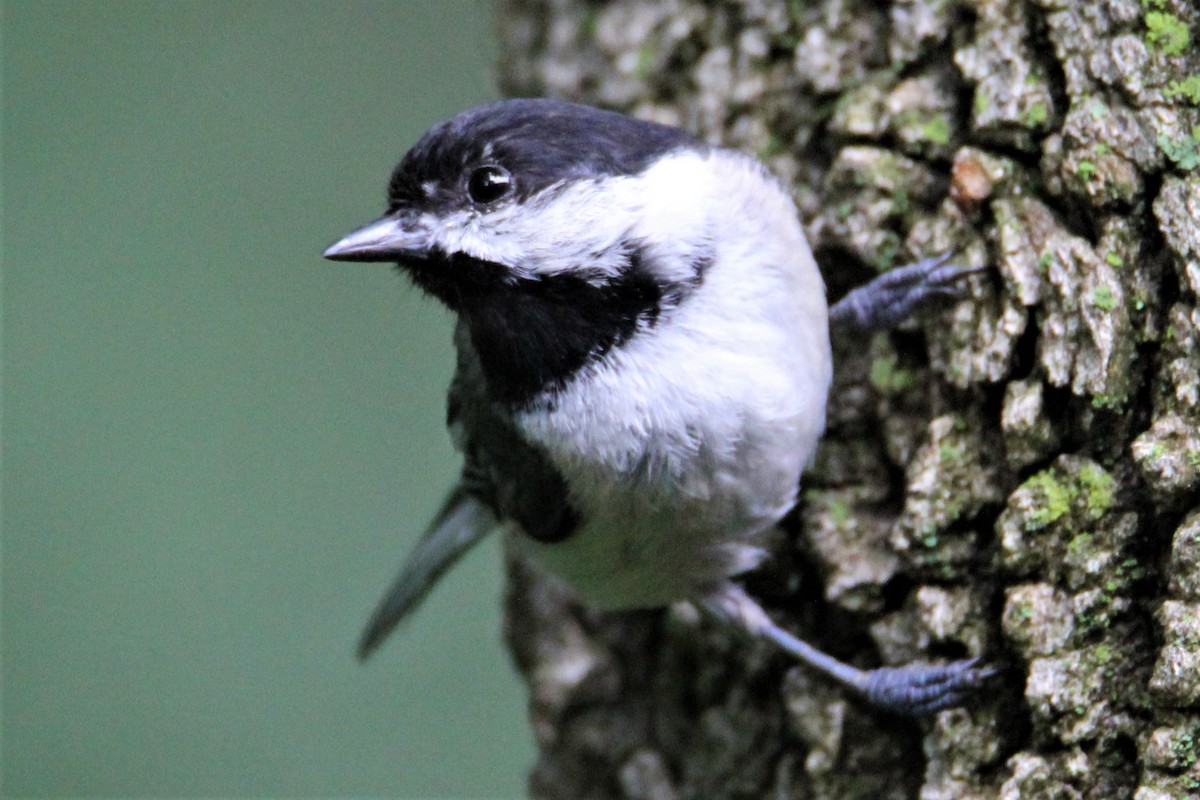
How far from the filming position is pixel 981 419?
205 cm

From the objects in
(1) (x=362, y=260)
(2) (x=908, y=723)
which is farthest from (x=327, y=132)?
(2) (x=908, y=723)

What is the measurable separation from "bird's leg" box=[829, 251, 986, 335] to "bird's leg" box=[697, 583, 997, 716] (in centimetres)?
60

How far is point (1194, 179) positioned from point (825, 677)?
3.63 ft

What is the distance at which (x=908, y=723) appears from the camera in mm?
2143

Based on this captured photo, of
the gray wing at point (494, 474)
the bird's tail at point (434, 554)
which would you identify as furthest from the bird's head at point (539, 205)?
the bird's tail at point (434, 554)

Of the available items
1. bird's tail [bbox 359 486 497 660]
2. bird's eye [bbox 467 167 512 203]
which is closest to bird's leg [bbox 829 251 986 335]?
bird's eye [bbox 467 167 512 203]

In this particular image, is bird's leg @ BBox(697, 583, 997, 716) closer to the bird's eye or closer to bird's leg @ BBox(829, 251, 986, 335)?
bird's leg @ BBox(829, 251, 986, 335)

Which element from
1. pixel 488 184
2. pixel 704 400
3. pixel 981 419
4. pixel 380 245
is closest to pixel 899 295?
pixel 981 419

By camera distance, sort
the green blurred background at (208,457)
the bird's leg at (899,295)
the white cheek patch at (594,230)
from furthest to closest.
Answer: the green blurred background at (208,457), the bird's leg at (899,295), the white cheek patch at (594,230)

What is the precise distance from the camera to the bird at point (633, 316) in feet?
6.49

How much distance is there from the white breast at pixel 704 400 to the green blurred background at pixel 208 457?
6.20 ft

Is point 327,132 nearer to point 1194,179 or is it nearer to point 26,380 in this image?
point 26,380

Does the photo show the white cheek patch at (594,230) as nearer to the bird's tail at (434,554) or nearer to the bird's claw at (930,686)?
the bird's claw at (930,686)

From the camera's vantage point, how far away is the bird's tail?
2939 mm
